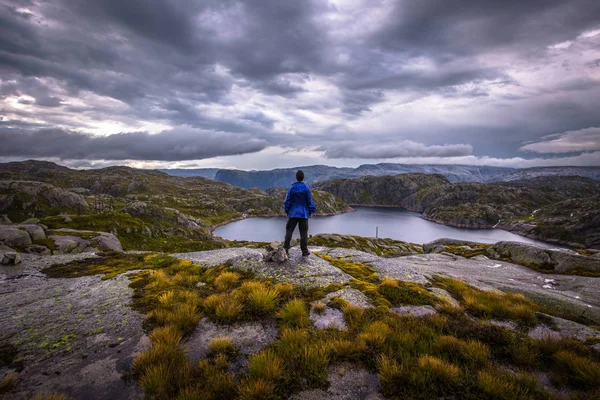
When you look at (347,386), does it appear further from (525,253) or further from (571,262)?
(525,253)

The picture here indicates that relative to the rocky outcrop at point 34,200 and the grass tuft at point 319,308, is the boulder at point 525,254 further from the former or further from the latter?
the rocky outcrop at point 34,200

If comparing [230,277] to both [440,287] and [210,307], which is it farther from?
[440,287]

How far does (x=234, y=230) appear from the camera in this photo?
191625 mm

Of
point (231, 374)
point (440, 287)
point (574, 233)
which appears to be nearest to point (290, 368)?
point (231, 374)

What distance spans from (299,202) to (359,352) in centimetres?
851

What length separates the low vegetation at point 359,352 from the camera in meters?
5.25

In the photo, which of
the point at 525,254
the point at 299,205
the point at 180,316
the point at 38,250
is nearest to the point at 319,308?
the point at 180,316

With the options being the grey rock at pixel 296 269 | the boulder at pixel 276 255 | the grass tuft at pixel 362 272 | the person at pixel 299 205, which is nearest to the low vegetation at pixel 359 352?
the grey rock at pixel 296 269

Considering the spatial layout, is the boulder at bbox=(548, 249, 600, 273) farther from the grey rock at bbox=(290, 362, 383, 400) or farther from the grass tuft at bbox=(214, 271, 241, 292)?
the grass tuft at bbox=(214, 271, 241, 292)

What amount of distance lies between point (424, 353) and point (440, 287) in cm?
751

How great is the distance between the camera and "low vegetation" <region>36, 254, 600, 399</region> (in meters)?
5.25

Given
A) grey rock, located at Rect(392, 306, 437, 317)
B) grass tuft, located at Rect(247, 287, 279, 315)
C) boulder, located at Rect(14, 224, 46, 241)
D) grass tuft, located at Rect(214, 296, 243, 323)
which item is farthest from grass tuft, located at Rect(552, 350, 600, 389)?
boulder, located at Rect(14, 224, 46, 241)

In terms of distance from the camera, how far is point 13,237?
25609 millimetres

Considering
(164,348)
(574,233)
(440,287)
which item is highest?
(164,348)
